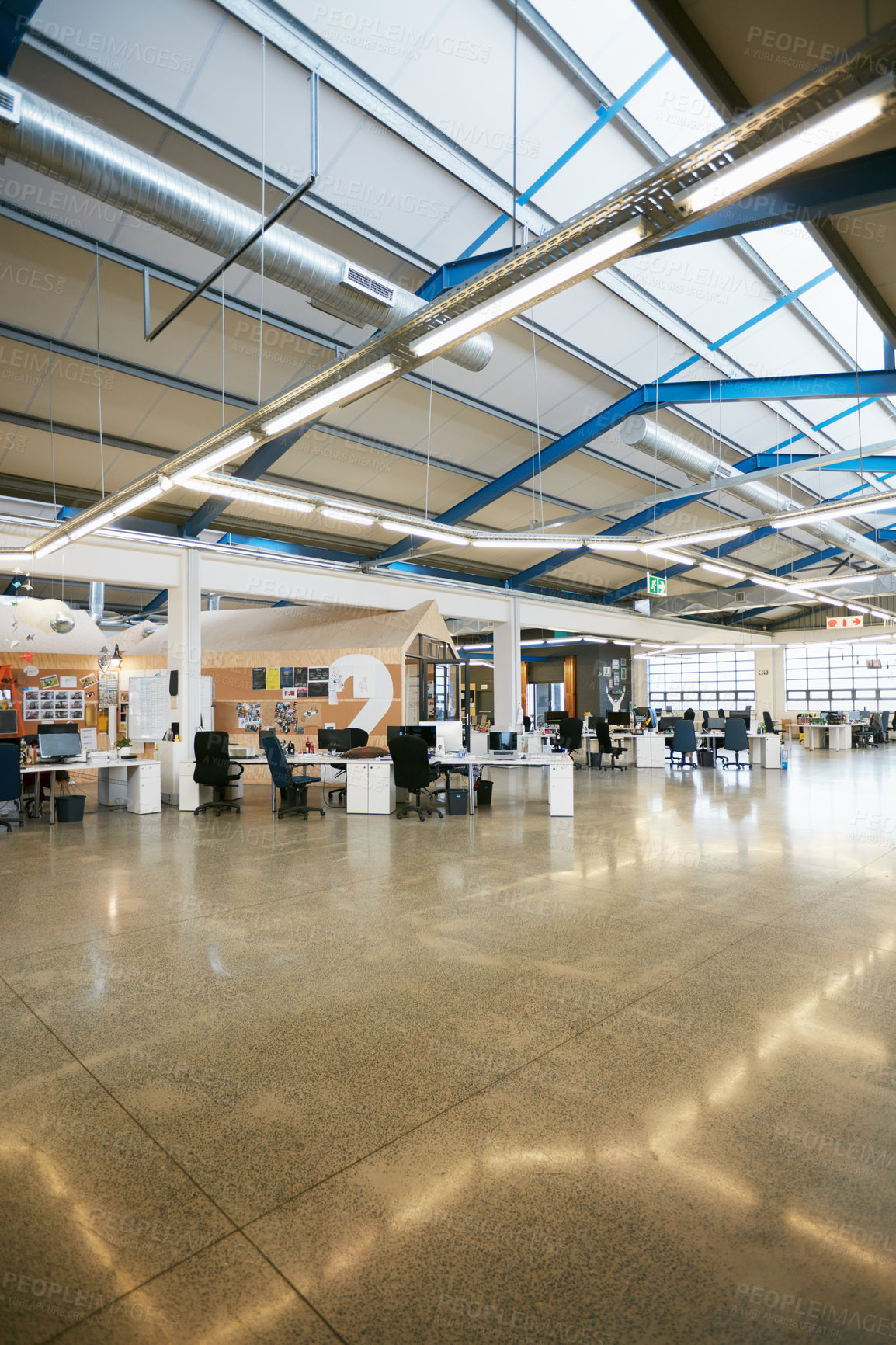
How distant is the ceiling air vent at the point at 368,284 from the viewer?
4695 millimetres

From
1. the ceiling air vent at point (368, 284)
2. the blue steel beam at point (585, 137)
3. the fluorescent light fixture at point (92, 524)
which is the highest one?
the blue steel beam at point (585, 137)

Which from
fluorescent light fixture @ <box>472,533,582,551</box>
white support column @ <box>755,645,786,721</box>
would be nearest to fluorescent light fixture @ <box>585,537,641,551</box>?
fluorescent light fixture @ <box>472,533,582,551</box>

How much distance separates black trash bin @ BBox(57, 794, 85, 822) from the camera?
905 cm

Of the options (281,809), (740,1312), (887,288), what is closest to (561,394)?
(887,288)

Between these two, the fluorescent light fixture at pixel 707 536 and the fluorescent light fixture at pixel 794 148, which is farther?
the fluorescent light fixture at pixel 707 536

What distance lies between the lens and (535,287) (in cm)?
354

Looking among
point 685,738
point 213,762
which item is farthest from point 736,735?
point 213,762

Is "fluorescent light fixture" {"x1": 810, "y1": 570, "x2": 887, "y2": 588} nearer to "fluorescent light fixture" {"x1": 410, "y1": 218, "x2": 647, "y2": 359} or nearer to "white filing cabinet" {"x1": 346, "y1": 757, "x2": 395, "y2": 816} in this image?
"white filing cabinet" {"x1": 346, "y1": 757, "x2": 395, "y2": 816}

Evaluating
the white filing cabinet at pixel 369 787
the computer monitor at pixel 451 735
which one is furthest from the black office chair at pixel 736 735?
the white filing cabinet at pixel 369 787

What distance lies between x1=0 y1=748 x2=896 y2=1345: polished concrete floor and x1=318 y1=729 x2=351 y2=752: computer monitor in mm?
5615

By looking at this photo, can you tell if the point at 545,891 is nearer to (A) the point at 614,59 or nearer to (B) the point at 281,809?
(B) the point at 281,809

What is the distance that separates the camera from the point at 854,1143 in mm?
2365

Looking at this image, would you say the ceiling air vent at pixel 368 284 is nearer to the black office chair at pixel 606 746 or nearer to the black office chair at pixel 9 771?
the black office chair at pixel 9 771

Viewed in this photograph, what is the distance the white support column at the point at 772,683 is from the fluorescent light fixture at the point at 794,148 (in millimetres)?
23073
